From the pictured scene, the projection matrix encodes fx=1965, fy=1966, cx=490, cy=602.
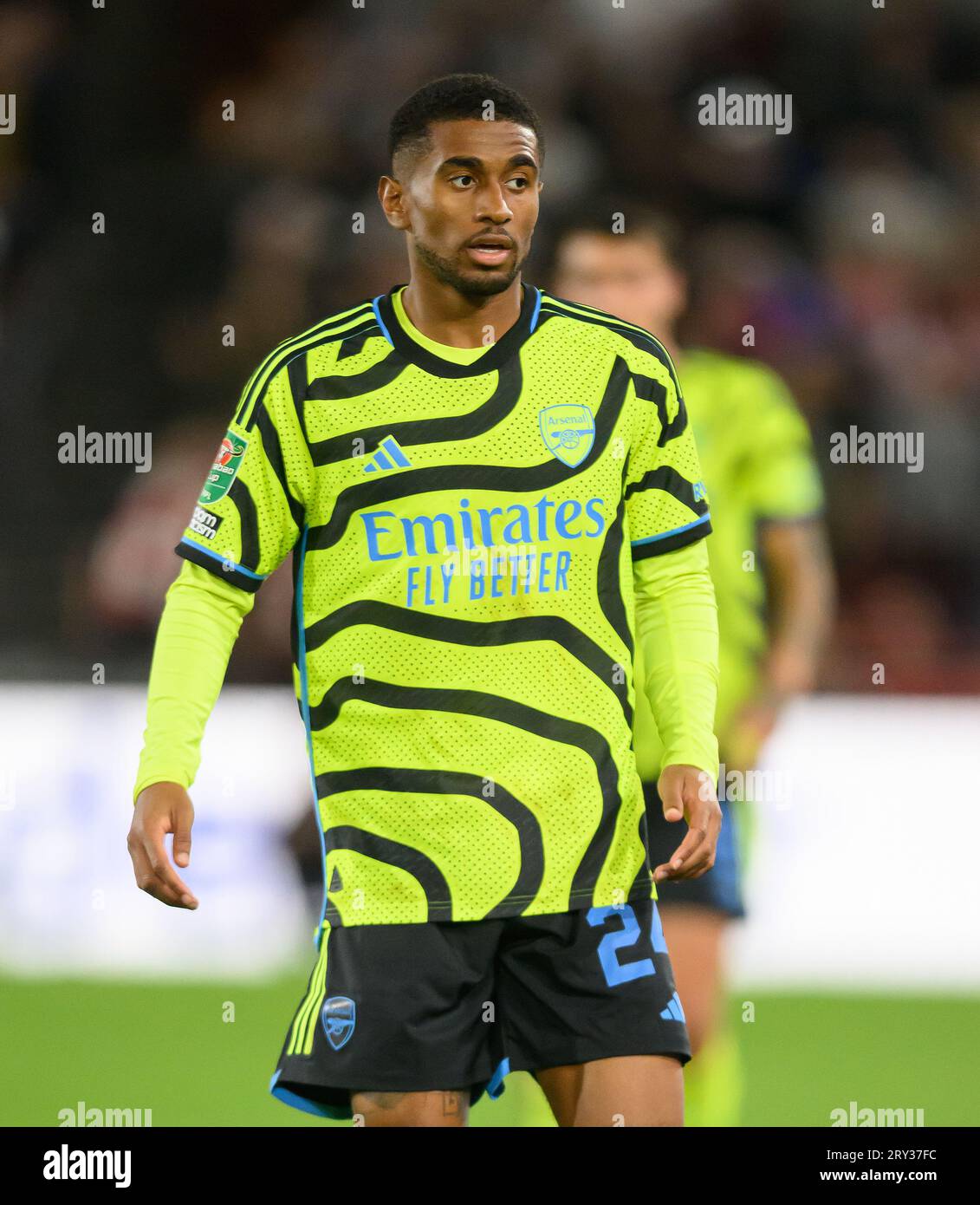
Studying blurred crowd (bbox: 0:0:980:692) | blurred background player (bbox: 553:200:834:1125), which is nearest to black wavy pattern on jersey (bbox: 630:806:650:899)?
blurred background player (bbox: 553:200:834:1125)

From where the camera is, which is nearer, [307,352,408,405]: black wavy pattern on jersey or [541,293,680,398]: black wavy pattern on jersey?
[307,352,408,405]: black wavy pattern on jersey

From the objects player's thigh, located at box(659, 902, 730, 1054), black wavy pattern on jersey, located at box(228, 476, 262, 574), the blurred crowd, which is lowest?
player's thigh, located at box(659, 902, 730, 1054)

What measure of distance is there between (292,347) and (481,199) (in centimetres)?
36

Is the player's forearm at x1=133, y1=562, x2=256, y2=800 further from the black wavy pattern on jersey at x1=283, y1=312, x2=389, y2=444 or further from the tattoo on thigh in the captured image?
the tattoo on thigh

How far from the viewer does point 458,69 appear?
779 cm

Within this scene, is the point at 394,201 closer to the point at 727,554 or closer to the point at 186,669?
the point at 186,669

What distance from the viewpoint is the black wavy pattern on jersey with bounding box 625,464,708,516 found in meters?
2.92

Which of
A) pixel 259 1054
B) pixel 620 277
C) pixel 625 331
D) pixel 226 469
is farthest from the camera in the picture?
pixel 259 1054

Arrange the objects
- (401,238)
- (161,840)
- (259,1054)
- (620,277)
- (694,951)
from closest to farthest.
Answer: (161,840) < (694,951) < (620,277) < (259,1054) < (401,238)

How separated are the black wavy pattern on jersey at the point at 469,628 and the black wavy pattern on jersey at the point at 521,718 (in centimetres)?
8

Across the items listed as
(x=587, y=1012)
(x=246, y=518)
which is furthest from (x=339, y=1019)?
(x=246, y=518)

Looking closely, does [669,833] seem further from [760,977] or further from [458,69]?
[458,69]

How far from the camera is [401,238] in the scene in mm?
7336

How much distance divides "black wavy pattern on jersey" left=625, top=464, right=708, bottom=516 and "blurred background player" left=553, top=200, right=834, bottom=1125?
1153mm
